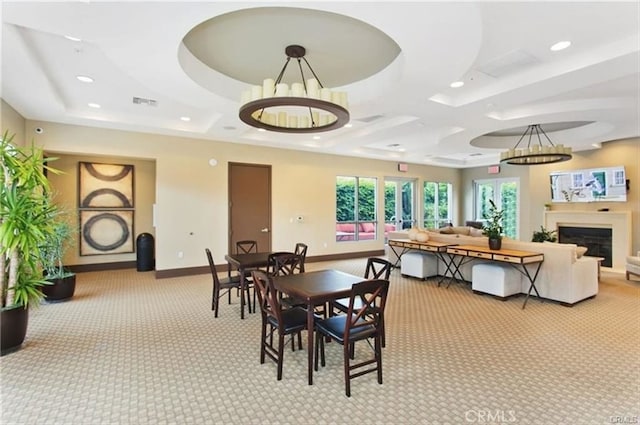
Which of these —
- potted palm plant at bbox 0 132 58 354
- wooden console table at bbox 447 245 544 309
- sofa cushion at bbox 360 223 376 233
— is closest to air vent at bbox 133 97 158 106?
potted palm plant at bbox 0 132 58 354

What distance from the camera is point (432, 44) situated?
3010 millimetres

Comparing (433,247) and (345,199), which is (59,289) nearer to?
(433,247)

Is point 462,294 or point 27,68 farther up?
point 27,68

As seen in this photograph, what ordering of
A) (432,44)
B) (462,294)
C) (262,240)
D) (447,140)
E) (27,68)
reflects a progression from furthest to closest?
1. (262,240)
2. (447,140)
3. (462,294)
4. (27,68)
5. (432,44)

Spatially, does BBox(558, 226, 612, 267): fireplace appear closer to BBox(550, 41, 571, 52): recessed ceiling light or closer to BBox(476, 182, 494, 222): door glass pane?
BBox(476, 182, 494, 222): door glass pane

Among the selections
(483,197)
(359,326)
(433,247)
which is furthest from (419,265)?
(483,197)

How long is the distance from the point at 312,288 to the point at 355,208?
6.89m

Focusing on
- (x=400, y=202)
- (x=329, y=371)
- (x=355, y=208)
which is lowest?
(x=329, y=371)

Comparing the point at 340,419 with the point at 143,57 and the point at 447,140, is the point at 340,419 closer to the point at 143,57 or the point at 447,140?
the point at 143,57

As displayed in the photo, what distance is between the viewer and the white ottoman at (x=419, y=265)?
6680 millimetres

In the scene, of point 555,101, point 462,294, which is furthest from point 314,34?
point 462,294

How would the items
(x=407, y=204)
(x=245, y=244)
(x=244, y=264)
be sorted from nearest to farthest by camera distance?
1. (x=244, y=264)
2. (x=245, y=244)
3. (x=407, y=204)

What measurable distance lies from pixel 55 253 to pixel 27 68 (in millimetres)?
2795

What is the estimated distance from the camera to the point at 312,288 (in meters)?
3.07
